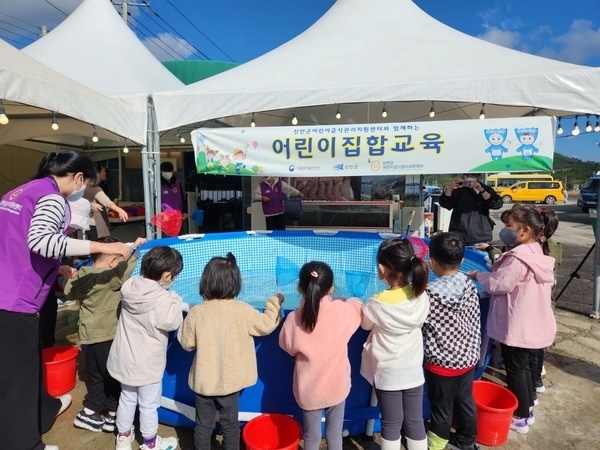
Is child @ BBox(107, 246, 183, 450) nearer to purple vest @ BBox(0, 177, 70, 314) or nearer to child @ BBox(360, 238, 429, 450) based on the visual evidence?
purple vest @ BBox(0, 177, 70, 314)

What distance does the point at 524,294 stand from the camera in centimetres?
232

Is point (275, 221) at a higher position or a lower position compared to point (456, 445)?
higher

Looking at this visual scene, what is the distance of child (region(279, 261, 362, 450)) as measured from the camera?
6.00 feet

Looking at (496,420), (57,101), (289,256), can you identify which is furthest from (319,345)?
(289,256)

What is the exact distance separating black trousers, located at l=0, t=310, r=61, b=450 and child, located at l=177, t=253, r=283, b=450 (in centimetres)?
74

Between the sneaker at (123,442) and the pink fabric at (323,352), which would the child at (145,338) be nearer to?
the sneaker at (123,442)

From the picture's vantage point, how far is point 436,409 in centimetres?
207

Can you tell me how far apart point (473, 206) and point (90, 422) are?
395 centimetres

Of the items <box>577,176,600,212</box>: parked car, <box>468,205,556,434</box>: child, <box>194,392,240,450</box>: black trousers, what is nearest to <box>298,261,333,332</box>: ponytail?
<box>194,392,240,450</box>: black trousers

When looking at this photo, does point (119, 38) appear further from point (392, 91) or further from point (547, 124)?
point (547, 124)

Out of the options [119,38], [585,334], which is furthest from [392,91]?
[119,38]

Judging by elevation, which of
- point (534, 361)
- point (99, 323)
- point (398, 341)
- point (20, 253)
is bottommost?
point (534, 361)

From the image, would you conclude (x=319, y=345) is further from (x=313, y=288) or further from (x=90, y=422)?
(x=90, y=422)

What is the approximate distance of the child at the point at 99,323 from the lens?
2.34m
